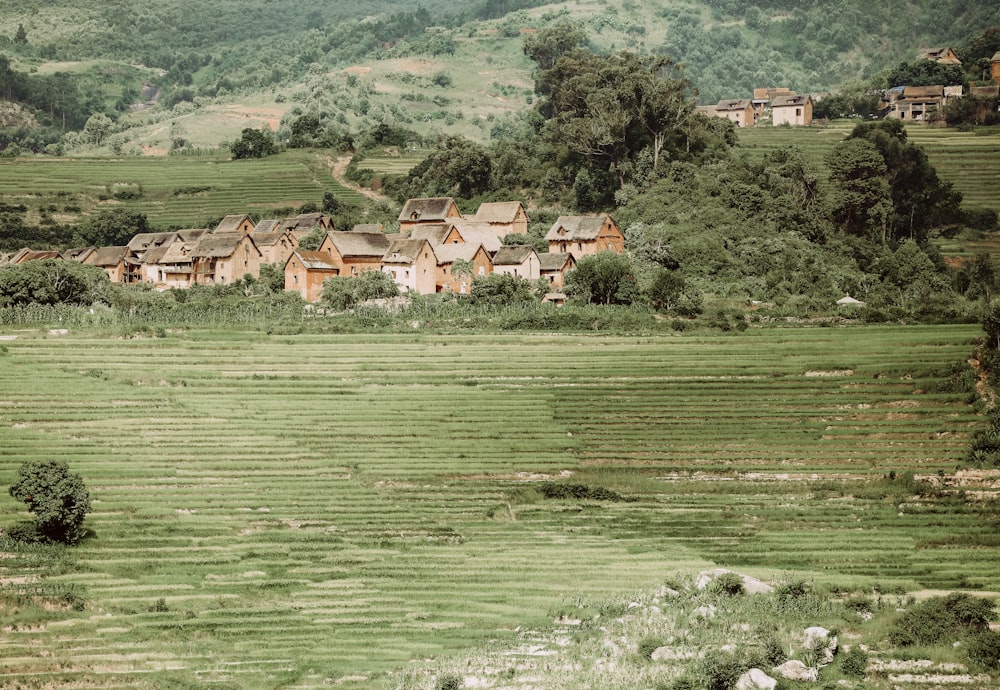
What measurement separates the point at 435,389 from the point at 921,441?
77.4ft

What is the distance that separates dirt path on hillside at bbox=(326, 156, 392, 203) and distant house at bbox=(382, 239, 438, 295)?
100 ft

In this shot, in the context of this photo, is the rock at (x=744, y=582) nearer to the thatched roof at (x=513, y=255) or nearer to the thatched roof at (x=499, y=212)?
the thatched roof at (x=513, y=255)

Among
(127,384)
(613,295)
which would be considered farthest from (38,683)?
(613,295)

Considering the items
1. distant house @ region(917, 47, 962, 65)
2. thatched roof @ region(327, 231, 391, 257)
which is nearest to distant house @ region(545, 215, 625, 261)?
thatched roof @ region(327, 231, 391, 257)

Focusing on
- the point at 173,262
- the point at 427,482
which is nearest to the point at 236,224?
the point at 173,262

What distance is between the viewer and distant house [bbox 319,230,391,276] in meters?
97.8

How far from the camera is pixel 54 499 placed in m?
50.0

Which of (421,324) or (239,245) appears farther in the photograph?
(239,245)

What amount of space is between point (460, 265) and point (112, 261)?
31057 mm

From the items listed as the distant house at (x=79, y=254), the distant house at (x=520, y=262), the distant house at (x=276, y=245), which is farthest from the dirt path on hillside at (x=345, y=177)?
the distant house at (x=520, y=262)

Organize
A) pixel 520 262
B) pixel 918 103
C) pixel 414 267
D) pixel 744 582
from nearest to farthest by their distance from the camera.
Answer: pixel 744 582
pixel 414 267
pixel 520 262
pixel 918 103

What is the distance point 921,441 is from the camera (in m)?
63.1

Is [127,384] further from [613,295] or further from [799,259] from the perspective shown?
[799,259]

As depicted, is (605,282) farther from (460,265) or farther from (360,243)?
(360,243)
